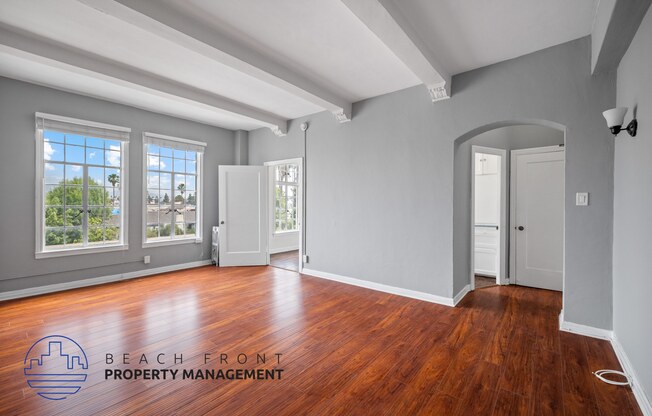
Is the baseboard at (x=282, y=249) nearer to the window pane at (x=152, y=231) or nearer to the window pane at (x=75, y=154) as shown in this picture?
the window pane at (x=152, y=231)

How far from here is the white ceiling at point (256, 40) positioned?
228cm

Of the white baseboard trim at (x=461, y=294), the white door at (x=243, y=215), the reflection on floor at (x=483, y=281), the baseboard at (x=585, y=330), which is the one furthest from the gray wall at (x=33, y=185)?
the baseboard at (x=585, y=330)

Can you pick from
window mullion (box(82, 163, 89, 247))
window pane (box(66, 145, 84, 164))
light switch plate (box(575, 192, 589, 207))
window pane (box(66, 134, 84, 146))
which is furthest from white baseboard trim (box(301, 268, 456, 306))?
window pane (box(66, 134, 84, 146))

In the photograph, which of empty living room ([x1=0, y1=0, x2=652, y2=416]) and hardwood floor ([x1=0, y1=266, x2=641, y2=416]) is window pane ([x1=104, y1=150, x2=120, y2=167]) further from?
hardwood floor ([x1=0, y1=266, x2=641, y2=416])

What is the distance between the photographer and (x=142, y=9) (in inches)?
84.7

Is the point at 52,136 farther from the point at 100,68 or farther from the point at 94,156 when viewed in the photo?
the point at 100,68

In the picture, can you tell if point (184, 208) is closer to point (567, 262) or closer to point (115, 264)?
point (115, 264)

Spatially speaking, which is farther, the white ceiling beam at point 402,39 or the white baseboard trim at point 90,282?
the white baseboard trim at point 90,282

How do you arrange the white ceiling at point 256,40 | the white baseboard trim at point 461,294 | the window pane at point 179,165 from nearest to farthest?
the white ceiling at point 256,40, the white baseboard trim at point 461,294, the window pane at point 179,165

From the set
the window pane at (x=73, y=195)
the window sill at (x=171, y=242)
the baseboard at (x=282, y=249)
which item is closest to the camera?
the window pane at (x=73, y=195)

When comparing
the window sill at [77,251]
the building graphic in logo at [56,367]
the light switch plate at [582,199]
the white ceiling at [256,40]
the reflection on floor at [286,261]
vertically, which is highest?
the white ceiling at [256,40]

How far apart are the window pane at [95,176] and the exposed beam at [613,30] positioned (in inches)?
236

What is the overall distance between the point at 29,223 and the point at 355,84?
15.5 ft

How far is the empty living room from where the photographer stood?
195cm
